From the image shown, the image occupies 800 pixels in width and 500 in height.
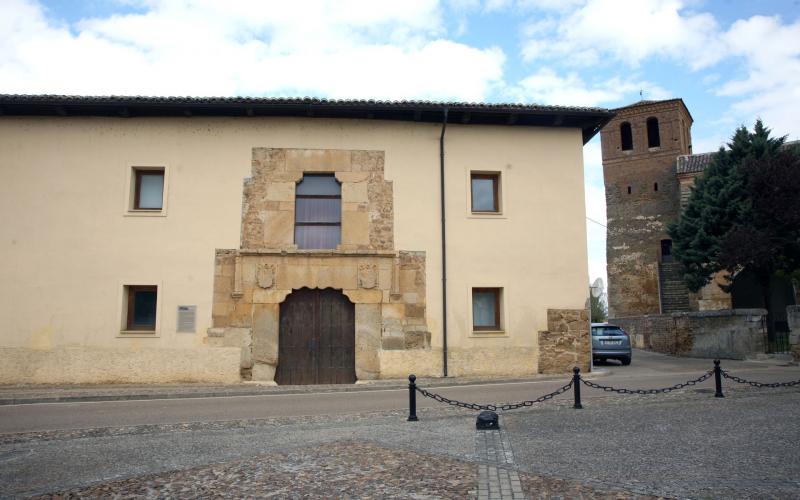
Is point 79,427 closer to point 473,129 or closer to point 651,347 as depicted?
point 473,129

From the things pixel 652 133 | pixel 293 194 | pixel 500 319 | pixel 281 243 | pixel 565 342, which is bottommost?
pixel 565 342

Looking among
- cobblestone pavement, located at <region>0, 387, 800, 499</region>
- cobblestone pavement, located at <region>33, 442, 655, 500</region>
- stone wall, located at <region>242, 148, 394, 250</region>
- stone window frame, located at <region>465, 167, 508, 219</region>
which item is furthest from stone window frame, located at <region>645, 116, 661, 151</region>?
cobblestone pavement, located at <region>33, 442, 655, 500</region>

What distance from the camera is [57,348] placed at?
1354 centimetres

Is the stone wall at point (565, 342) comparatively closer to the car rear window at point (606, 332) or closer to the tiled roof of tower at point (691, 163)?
the car rear window at point (606, 332)

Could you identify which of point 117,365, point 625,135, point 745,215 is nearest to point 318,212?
point 117,365

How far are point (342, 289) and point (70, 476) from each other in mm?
8836

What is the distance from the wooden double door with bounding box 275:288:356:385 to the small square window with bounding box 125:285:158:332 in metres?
3.09

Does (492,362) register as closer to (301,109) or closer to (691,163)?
(301,109)

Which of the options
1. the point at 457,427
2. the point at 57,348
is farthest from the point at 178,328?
the point at 457,427

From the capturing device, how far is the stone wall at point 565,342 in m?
14.5

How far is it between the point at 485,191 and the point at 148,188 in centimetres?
840

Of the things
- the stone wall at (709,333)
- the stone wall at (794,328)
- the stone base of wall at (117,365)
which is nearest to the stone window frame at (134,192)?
the stone base of wall at (117,365)

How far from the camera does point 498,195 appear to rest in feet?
50.0

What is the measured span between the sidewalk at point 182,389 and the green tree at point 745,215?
10.2 metres
